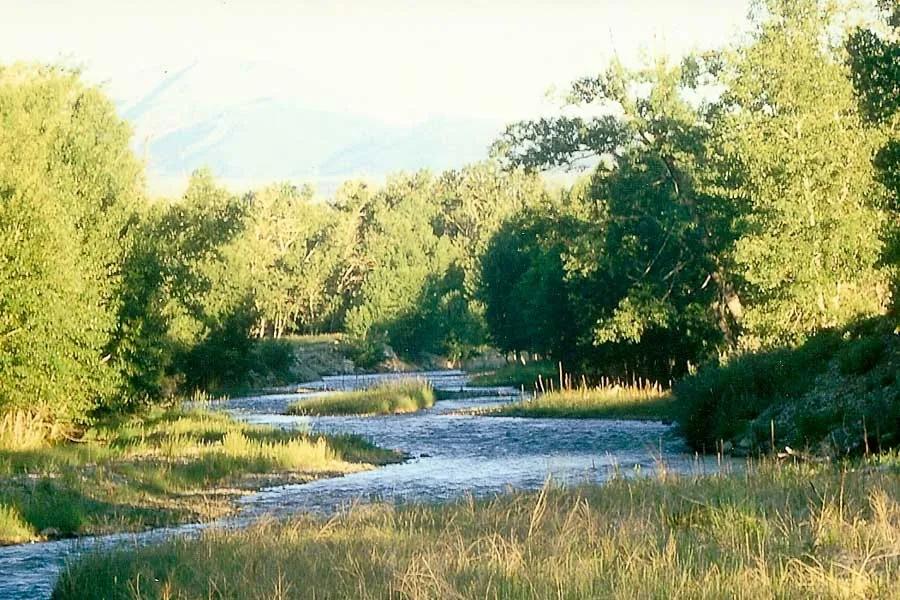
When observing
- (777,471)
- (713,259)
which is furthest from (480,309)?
(777,471)

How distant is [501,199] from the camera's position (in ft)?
495

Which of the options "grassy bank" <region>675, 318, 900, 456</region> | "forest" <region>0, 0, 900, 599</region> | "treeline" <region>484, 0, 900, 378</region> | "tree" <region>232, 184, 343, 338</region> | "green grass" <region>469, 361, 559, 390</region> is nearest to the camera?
"forest" <region>0, 0, 900, 599</region>

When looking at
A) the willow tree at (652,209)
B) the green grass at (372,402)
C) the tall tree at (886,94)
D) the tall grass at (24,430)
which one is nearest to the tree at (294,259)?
the green grass at (372,402)

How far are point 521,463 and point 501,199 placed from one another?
120m

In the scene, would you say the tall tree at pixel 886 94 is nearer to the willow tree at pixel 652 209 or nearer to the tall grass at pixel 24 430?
the willow tree at pixel 652 209

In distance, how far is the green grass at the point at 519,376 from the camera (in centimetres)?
7775

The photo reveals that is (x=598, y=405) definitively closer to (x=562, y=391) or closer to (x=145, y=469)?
(x=562, y=391)

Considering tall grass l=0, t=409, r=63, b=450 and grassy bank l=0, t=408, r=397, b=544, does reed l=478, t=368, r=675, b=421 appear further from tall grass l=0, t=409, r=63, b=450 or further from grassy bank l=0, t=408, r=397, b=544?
tall grass l=0, t=409, r=63, b=450

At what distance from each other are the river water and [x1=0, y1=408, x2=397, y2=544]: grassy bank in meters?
1.03

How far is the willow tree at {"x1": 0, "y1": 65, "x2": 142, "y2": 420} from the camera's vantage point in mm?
31469

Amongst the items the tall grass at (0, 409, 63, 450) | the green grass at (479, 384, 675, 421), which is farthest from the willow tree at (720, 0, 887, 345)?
the tall grass at (0, 409, 63, 450)

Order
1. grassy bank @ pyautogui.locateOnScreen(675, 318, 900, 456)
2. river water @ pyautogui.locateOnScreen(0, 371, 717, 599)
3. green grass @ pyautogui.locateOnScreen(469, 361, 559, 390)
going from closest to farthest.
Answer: river water @ pyautogui.locateOnScreen(0, 371, 717, 599)
grassy bank @ pyautogui.locateOnScreen(675, 318, 900, 456)
green grass @ pyautogui.locateOnScreen(469, 361, 559, 390)

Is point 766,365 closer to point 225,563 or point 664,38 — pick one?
point 664,38

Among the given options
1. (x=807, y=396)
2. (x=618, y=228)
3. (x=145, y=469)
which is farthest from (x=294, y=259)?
(x=145, y=469)
